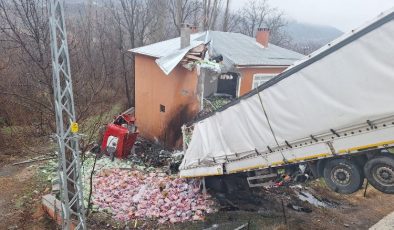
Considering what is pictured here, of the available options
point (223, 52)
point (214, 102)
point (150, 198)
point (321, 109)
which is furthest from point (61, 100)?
point (223, 52)

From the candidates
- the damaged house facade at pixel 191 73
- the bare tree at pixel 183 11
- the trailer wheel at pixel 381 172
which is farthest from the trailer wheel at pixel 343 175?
the bare tree at pixel 183 11

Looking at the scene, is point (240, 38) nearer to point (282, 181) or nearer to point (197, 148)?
point (197, 148)

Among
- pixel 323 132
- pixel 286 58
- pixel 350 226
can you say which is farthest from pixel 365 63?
pixel 286 58

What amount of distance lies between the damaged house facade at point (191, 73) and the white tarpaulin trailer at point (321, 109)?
5.75 meters

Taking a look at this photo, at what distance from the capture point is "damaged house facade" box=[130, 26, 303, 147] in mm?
14469

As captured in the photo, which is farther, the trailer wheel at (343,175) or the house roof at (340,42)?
the trailer wheel at (343,175)

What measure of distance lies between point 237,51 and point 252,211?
8.80m

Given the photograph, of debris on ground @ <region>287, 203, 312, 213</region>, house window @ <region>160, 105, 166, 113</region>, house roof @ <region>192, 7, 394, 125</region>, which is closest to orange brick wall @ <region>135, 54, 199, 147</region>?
house window @ <region>160, 105, 166, 113</region>

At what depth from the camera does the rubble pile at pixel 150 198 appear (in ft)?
31.9

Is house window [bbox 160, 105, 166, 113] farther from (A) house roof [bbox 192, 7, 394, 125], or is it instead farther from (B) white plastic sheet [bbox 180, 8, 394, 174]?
(A) house roof [bbox 192, 7, 394, 125]

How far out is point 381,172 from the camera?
609cm

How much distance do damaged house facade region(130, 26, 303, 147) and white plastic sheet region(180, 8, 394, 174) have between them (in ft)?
18.8

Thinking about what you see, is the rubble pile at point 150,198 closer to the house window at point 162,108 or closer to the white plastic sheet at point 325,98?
the white plastic sheet at point 325,98

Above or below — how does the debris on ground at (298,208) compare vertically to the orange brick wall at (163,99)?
below
